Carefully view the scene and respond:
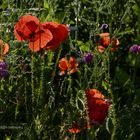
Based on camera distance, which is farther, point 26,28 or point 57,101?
point 57,101

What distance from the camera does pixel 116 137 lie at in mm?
1723

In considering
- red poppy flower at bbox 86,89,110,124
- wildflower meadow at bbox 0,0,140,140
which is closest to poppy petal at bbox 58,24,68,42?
wildflower meadow at bbox 0,0,140,140

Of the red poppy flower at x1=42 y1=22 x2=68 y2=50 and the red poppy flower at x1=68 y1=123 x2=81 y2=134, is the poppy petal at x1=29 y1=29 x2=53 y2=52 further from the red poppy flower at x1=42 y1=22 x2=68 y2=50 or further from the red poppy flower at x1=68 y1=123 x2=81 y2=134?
the red poppy flower at x1=68 y1=123 x2=81 y2=134

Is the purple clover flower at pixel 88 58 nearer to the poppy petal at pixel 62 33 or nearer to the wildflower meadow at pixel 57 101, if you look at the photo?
the wildflower meadow at pixel 57 101

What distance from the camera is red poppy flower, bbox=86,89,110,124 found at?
1.51 metres

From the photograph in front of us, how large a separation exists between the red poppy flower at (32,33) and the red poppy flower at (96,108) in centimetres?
24

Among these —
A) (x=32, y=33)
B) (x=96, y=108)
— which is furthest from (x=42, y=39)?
(x=96, y=108)

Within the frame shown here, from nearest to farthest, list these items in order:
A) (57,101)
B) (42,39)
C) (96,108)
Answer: (96,108), (42,39), (57,101)

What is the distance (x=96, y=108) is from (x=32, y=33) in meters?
0.37

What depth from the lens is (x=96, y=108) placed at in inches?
59.9

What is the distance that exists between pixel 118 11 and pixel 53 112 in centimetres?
138

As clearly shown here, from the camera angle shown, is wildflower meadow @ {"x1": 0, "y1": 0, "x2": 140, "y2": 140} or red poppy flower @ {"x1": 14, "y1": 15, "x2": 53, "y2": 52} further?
red poppy flower @ {"x1": 14, "y1": 15, "x2": 53, "y2": 52}

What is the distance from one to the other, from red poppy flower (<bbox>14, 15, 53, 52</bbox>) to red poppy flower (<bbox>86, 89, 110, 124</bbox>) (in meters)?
0.24

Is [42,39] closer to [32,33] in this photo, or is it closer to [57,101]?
[32,33]
